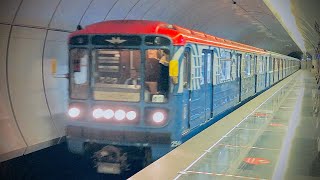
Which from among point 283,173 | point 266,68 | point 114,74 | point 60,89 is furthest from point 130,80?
point 266,68

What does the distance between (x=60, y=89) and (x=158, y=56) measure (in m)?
4.64

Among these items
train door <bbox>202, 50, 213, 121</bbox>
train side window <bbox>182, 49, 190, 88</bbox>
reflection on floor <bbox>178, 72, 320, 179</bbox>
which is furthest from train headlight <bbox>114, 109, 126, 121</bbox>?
train door <bbox>202, 50, 213, 121</bbox>

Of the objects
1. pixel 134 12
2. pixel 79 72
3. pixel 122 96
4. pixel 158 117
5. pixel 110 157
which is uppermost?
pixel 134 12

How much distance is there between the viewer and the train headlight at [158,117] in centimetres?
719

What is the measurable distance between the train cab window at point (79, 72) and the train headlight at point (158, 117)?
51.2 inches

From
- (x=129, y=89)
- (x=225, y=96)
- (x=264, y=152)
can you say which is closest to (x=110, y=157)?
(x=129, y=89)

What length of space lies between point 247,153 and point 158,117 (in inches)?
64.5

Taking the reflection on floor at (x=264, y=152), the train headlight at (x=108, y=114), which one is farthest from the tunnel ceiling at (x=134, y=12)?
the reflection on floor at (x=264, y=152)

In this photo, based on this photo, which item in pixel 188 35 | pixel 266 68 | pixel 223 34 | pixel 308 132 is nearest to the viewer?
pixel 188 35

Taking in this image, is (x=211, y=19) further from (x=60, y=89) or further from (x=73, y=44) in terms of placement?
(x=73, y=44)

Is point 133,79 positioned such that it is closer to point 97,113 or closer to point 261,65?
point 97,113

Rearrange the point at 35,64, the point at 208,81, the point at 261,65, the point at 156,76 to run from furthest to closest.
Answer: the point at 261,65
the point at 35,64
the point at 208,81
the point at 156,76

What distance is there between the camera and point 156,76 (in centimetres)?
720

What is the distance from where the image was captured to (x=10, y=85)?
8891 millimetres
